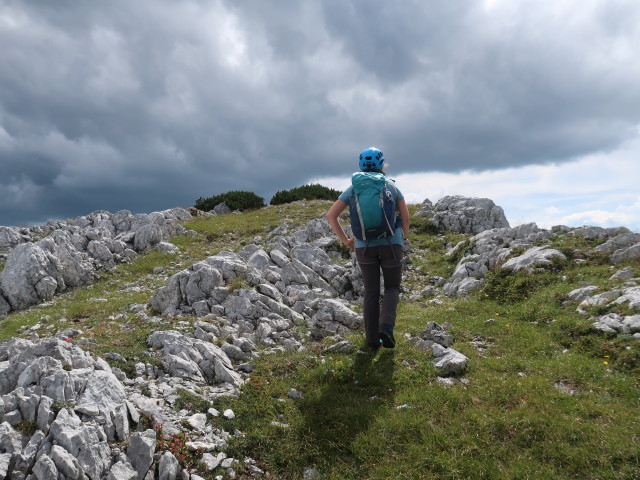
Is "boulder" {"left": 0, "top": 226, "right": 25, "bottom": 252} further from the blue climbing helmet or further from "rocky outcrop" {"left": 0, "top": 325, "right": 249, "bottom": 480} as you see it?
the blue climbing helmet

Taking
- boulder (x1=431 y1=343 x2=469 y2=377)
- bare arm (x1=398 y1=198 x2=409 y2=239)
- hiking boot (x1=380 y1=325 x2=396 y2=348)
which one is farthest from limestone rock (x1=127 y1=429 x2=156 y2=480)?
bare arm (x1=398 y1=198 x2=409 y2=239)

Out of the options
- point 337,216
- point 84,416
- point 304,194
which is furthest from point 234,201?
point 84,416

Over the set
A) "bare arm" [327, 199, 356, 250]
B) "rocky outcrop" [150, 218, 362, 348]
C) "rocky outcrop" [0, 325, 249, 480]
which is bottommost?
"rocky outcrop" [0, 325, 249, 480]

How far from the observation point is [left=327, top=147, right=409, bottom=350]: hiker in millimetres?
10331

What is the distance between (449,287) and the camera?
18.1 m

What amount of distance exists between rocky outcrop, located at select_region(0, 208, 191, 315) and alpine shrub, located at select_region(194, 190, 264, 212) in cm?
1575

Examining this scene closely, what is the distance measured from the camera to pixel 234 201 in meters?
46.4

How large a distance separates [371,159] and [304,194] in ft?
125

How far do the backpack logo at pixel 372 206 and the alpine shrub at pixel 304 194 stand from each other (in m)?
37.4

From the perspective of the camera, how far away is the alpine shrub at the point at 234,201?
151 ft

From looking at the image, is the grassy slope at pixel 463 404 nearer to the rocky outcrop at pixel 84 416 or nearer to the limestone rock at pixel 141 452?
the rocky outcrop at pixel 84 416

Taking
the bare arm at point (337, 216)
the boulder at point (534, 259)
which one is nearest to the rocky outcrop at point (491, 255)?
the boulder at point (534, 259)

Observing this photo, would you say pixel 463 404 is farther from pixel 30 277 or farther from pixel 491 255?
pixel 30 277

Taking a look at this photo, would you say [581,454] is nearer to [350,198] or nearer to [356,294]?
[350,198]
